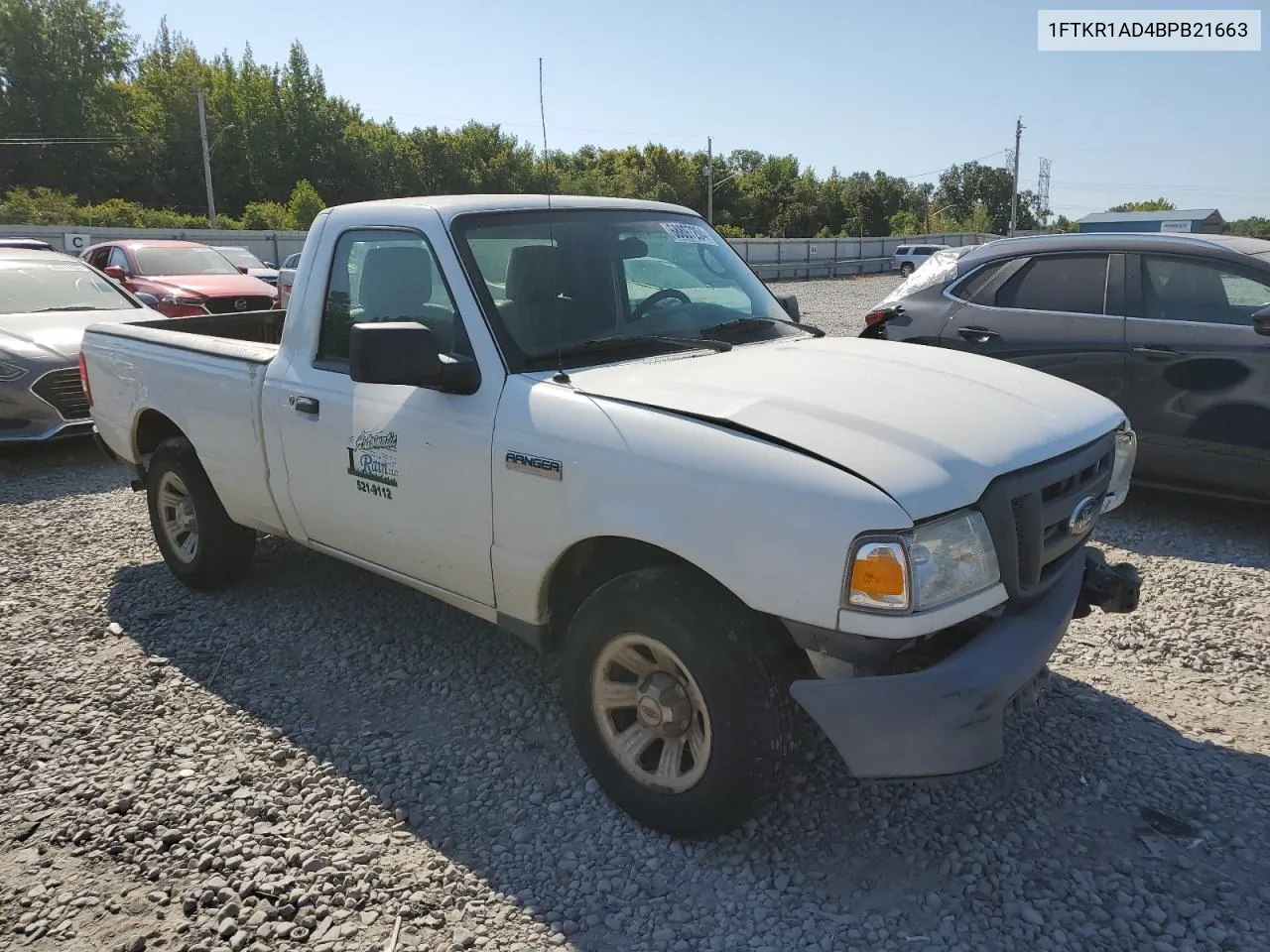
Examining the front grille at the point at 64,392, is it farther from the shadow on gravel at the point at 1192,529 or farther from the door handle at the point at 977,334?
the shadow on gravel at the point at 1192,529

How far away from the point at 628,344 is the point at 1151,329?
4.05 metres

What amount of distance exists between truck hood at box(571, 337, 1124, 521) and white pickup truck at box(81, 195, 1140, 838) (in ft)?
0.04

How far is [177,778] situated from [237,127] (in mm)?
81777

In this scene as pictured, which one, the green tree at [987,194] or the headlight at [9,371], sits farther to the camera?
the green tree at [987,194]

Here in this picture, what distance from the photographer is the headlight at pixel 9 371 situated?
7852 mm

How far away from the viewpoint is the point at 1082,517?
308 centimetres

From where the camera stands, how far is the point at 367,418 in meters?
3.71

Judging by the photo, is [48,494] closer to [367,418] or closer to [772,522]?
[367,418]

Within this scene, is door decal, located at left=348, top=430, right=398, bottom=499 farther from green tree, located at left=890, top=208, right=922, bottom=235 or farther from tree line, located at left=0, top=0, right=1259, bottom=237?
green tree, located at left=890, top=208, right=922, bottom=235

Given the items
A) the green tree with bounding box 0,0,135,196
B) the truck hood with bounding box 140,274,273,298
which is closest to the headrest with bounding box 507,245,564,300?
the truck hood with bounding box 140,274,273,298

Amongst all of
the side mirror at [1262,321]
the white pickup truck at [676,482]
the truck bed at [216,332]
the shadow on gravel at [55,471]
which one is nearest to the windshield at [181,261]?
the shadow on gravel at [55,471]

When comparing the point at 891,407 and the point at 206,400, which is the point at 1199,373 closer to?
the point at 891,407

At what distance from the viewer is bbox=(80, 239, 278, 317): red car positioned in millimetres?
12266

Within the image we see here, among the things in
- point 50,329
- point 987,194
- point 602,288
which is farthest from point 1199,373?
point 987,194
